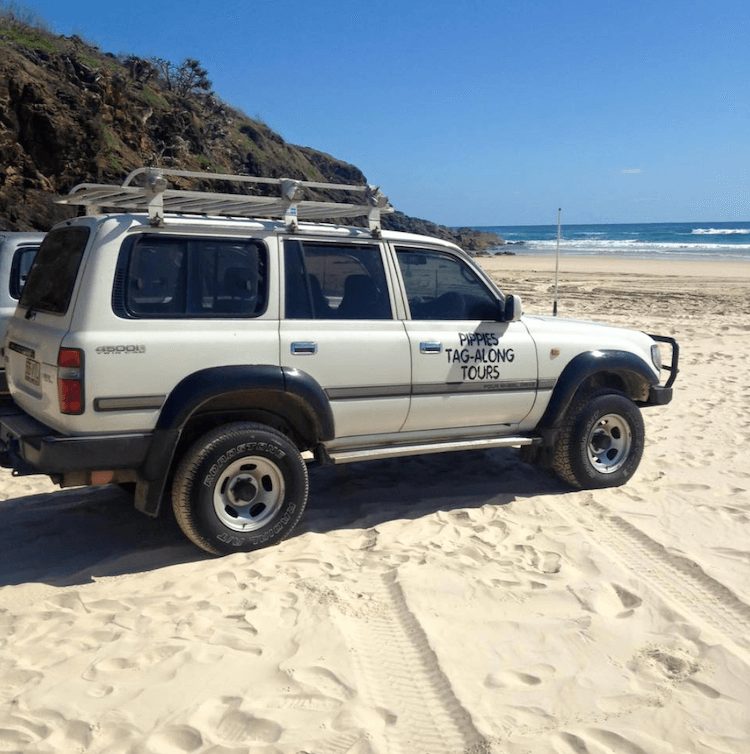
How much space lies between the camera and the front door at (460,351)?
5461 millimetres

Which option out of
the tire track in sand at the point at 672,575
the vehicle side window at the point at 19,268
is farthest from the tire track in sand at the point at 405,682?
the vehicle side window at the point at 19,268

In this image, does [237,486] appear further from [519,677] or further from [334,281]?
[519,677]

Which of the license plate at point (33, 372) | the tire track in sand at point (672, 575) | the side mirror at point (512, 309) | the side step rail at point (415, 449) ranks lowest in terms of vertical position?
the tire track in sand at point (672, 575)

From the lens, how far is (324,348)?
16.5 ft

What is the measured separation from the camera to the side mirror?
5.70 metres

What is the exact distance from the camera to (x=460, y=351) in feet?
18.2

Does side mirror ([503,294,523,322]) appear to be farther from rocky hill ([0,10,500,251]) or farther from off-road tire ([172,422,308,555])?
rocky hill ([0,10,500,251])

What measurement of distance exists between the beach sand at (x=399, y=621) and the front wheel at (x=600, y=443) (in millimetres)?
162

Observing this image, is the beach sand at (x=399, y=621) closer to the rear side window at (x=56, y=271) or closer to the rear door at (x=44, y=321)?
the rear door at (x=44, y=321)

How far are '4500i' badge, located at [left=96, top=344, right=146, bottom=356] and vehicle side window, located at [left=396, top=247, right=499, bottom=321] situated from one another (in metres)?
1.85

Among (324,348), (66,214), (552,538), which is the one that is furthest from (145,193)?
(66,214)

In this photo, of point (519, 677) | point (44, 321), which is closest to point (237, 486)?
point (44, 321)

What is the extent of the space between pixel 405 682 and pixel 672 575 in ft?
6.41

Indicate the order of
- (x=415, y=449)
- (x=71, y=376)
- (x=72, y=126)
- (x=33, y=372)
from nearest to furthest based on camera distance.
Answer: (x=71, y=376), (x=33, y=372), (x=415, y=449), (x=72, y=126)
